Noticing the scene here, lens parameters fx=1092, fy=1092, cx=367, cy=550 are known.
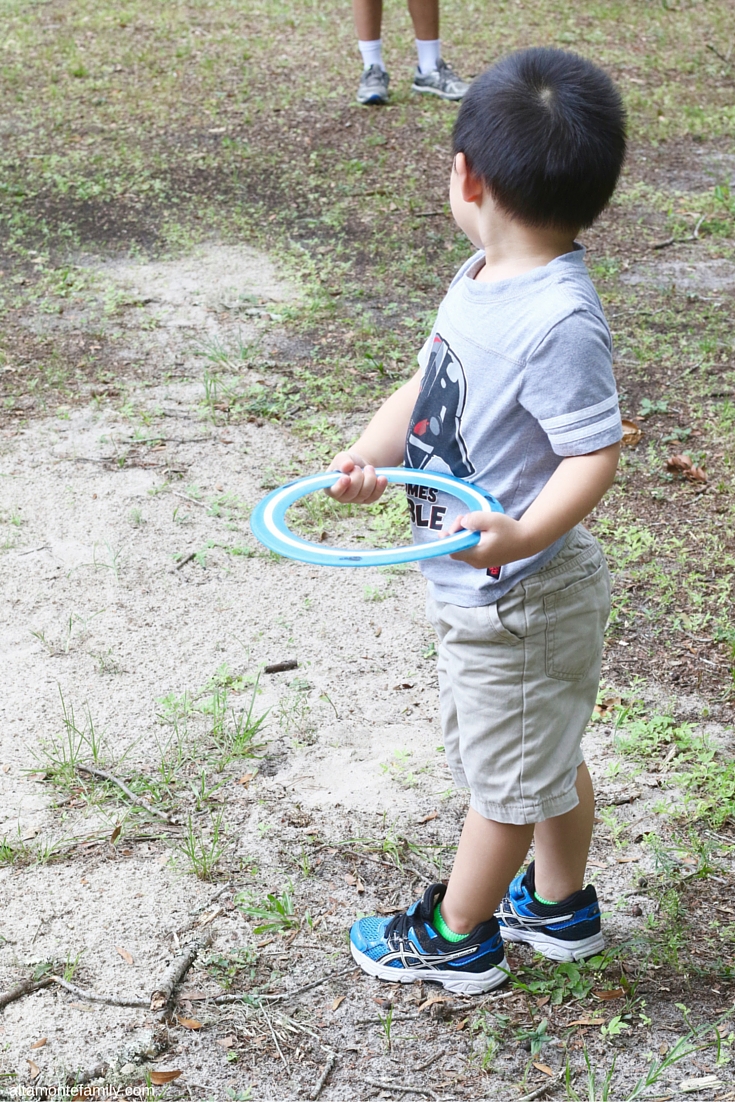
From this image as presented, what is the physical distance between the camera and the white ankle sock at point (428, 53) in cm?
683

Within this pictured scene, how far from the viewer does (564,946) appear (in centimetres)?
199

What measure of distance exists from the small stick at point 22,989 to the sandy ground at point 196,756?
0.7 inches

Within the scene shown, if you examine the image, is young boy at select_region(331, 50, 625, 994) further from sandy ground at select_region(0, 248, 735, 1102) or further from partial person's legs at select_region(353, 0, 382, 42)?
partial person's legs at select_region(353, 0, 382, 42)

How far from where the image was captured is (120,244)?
533 centimetres

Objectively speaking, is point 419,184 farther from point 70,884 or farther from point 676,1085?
point 676,1085

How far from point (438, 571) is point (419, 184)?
4.51 meters

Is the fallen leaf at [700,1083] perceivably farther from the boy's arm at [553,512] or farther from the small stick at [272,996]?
the boy's arm at [553,512]

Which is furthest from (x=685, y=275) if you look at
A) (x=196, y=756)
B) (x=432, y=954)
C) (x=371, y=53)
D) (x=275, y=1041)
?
(x=275, y=1041)

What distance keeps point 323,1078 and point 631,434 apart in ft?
8.50

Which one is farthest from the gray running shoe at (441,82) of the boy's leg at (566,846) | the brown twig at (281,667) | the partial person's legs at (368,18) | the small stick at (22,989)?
the small stick at (22,989)

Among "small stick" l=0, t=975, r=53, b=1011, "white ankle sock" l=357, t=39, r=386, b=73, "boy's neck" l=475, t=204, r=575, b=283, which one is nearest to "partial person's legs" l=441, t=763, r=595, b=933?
"small stick" l=0, t=975, r=53, b=1011

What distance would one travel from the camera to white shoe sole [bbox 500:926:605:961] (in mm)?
1993

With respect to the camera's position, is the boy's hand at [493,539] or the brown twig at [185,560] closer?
the boy's hand at [493,539]

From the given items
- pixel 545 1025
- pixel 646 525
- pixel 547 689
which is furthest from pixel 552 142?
pixel 646 525
